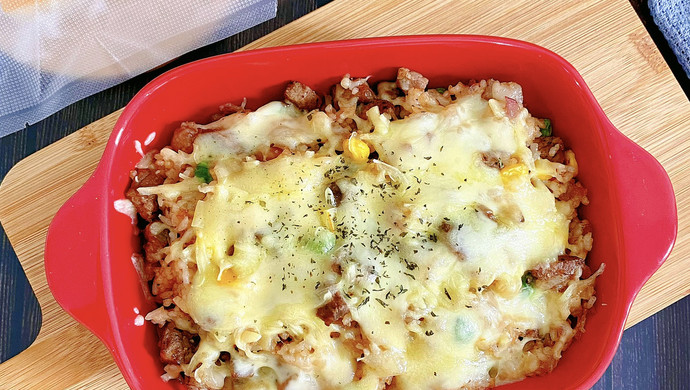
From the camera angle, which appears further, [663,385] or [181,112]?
[663,385]

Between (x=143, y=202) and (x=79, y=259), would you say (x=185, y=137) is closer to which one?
(x=143, y=202)

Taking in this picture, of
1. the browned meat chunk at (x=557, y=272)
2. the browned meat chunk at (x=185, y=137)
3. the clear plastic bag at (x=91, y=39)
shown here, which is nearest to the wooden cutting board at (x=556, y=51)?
the clear plastic bag at (x=91, y=39)

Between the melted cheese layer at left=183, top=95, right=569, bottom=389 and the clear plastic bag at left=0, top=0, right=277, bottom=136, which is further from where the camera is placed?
the clear plastic bag at left=0, top=0, right=277, bottom=136

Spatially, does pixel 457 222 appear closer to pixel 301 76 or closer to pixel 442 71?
pixel 442 71

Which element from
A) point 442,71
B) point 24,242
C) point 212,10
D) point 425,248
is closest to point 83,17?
point 212,10

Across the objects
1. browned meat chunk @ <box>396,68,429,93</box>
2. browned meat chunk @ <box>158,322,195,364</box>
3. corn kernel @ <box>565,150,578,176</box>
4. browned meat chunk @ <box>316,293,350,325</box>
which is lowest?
browned meat chunk @ <box>158,322,195,364</box>

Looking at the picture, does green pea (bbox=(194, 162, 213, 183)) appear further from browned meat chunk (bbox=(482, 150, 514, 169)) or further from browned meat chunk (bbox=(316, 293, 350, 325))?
browned meat chunk (bbox=(482, 150, 514, 169))

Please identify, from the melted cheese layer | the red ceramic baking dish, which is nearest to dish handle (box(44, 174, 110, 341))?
the red ceramic baking dish
